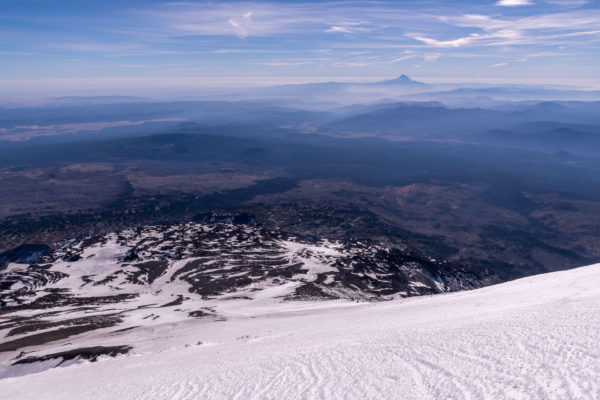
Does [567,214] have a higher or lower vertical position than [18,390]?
lower

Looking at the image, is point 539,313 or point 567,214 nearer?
point 539,313

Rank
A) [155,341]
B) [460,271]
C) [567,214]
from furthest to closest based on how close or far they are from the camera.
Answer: [567,214] < [460,271] < [155,341]

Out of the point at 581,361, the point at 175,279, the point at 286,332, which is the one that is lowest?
the point at 175,279

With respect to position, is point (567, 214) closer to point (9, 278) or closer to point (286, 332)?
point (286, 332)

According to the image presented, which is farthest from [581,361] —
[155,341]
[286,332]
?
[155,341]

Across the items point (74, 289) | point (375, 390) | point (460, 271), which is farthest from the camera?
point (460, 271)

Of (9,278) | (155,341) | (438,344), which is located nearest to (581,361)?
(438,344)
